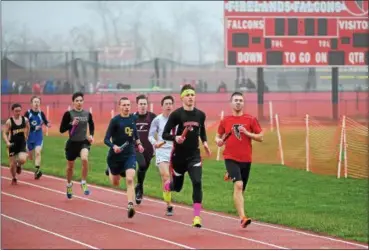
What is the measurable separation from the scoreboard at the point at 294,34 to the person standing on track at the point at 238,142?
2613 centimetres

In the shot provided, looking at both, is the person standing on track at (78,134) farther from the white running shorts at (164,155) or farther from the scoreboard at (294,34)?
the scoreboard at (294,34)

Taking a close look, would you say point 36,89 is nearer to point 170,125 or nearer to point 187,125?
point 170,125

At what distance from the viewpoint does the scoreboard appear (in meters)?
40.5

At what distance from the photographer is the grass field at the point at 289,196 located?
50.2 ft

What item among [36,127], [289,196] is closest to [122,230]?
[289,196]

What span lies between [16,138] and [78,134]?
11.0ft

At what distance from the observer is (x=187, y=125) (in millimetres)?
14539

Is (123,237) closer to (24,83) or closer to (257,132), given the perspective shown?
(257,132)

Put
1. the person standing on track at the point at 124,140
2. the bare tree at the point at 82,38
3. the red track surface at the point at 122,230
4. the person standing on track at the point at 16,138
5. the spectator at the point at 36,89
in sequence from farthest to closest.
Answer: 1. the bare tree at the point at 82,38
2. the spectator at the point at 36,89
3. the person standing on track at the point at 16,138
4. the person standing on track at the point at 124,140
5. the red track surface at the point at 122,230

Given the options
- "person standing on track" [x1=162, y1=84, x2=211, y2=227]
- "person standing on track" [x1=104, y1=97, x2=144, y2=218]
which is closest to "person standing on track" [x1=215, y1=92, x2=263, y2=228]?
"person standing on track" [x1=162, y1=84, x2=211, y2=227]

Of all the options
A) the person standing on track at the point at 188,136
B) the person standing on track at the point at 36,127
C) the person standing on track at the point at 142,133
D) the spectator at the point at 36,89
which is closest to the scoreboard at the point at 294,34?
the spectator at the point at 36,89

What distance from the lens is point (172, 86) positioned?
66250 millimetres

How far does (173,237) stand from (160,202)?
14.9 feet

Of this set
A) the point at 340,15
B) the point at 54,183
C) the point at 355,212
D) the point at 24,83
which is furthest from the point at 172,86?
the point at 355,212
